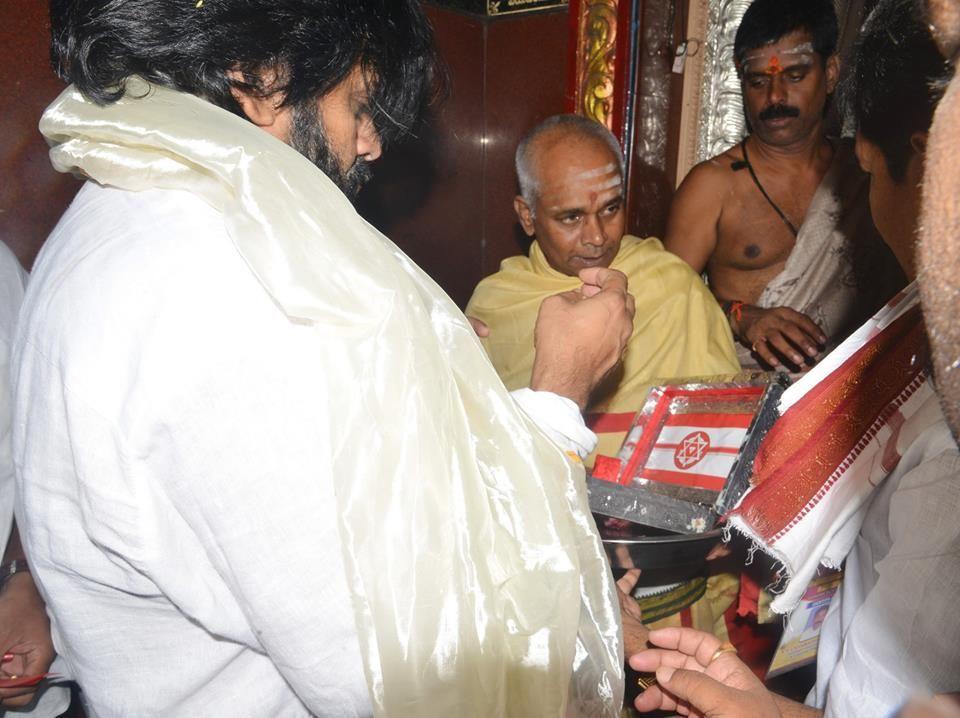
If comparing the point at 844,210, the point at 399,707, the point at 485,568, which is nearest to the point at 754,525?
the point at 485,568

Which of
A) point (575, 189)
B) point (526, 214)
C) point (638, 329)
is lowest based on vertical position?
point (638, 329)

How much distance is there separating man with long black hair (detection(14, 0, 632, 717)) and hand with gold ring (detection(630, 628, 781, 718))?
0.32 feet

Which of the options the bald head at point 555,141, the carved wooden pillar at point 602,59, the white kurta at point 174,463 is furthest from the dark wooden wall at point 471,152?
the white kurta at point 174,463

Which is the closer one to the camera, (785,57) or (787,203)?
(785,57)

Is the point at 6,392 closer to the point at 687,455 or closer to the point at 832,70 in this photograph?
the point at 687,455

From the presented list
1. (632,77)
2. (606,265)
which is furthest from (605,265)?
(632,77)

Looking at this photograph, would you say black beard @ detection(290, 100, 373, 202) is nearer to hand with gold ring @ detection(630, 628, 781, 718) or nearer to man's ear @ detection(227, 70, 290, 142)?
man's ear @ detection(227, 70, 290, 142)

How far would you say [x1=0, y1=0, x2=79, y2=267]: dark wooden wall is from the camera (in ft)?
5.94

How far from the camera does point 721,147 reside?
3.09 metres

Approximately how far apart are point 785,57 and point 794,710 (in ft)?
8.01

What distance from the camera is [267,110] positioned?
97cm

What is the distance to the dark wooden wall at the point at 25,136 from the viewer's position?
5.94 feet

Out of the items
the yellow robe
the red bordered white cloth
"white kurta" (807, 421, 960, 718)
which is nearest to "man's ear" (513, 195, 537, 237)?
the yellow robe

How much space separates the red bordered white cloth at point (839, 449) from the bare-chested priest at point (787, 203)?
1.49 meters
